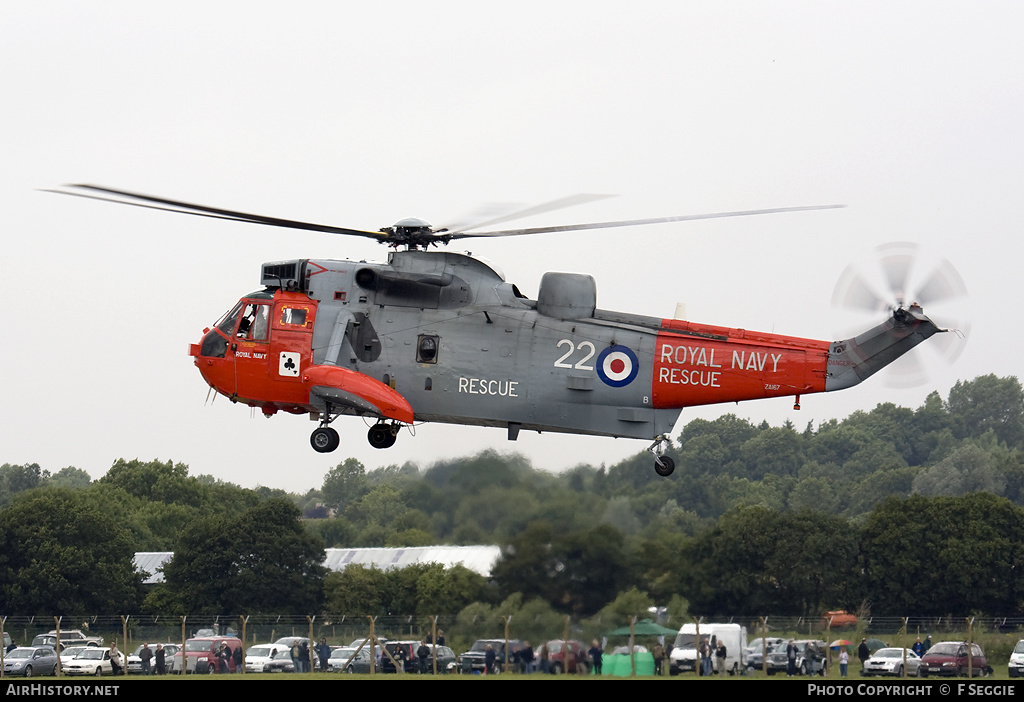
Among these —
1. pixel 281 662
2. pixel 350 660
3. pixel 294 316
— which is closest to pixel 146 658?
pixel 281 662

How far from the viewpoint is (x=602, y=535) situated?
3341cm

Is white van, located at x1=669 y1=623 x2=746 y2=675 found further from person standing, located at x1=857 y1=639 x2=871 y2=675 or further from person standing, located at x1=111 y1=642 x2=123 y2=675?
person standing, located at x1=111 y1=642 x2=123 y2=675

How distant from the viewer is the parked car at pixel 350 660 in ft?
119

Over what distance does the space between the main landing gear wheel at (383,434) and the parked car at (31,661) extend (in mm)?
17148

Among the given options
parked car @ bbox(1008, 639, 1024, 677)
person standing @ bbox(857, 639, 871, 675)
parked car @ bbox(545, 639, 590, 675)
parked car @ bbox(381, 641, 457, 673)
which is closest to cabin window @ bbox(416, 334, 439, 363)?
parked car @ bbox(545, 639, 590, 675)

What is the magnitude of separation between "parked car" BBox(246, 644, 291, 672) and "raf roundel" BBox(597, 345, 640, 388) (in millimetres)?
15083

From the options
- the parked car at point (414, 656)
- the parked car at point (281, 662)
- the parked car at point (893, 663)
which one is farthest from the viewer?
the parked car at point (281, 662)

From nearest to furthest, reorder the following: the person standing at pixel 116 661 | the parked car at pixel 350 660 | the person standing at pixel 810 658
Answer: the person standing at pixel 810 658
the parked car at pixel 350 660
the person standing at pixel 116 661

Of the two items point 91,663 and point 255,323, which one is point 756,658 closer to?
point 255,323

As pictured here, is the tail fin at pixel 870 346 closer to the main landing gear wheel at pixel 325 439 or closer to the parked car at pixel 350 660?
the main landing gear wheel at pixel 325 439

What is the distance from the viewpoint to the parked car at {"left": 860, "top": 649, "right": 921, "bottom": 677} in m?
37.9

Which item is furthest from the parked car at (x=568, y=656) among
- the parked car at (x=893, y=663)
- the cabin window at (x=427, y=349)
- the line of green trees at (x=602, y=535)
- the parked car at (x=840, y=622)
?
the parked car at (x=893, y=663)

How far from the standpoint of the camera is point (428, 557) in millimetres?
37625

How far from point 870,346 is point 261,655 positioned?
2031cm
